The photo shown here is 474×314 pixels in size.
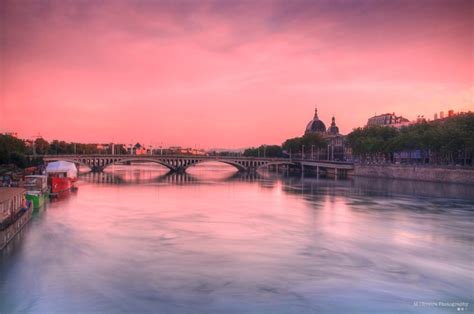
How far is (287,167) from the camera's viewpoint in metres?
134

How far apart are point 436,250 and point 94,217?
2376 centimetres

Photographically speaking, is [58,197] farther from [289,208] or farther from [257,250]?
[257,250]

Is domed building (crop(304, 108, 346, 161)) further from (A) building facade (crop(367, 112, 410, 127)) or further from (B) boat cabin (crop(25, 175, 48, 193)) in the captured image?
(B) boat cabin (crop(25, 175, 48, 193))

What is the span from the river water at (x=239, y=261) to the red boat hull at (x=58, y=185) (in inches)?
327

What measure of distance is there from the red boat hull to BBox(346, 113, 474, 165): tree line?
50.9 meters

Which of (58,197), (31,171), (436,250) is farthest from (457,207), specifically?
(31,171)

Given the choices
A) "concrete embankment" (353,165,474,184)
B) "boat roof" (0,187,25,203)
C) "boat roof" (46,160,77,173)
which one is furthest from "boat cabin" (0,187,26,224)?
"concrete embankment" (353,165,474,184)

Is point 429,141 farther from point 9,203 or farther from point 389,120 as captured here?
point 389,120

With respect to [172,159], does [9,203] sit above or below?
below

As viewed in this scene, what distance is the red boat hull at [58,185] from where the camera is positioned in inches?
1895

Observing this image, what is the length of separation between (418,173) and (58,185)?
170ft

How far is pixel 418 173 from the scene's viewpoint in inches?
2763

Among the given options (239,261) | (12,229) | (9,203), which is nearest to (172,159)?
(9,203)

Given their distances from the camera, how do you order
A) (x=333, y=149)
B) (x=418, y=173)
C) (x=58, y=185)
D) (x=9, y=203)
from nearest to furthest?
(x=9, y=203), (x=58, y=185), (x=418, y=173), (x=333, y=149)
